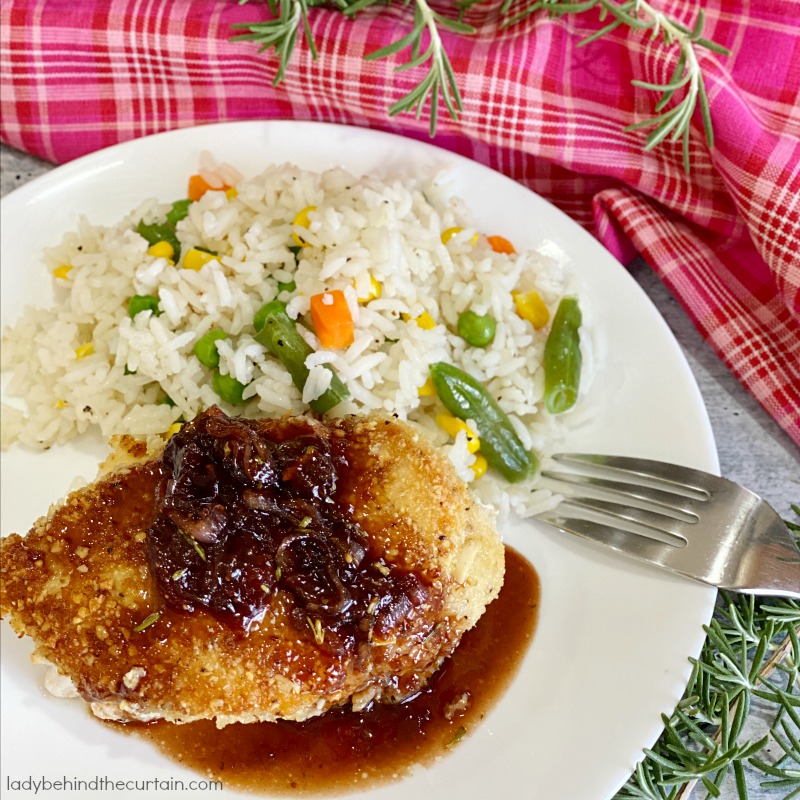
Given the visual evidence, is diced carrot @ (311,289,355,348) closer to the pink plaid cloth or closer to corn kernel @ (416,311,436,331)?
corn kernel @ (416,311,436,331)

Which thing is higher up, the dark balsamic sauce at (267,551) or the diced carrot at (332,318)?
the diced carrot at (332,318)

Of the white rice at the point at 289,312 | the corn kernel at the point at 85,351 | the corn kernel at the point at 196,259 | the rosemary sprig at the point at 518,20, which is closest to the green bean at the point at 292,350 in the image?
the white rice at the point at 289,312

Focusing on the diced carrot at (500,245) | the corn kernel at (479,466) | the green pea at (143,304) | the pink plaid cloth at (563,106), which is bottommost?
the corn kernel at (479,466)

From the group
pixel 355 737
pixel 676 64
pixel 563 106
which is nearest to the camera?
pixel 355 737

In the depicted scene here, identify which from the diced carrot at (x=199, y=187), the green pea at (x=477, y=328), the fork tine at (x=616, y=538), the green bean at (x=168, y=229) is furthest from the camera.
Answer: the diced carrot at (x=199, y=187)

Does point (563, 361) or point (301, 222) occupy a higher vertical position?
point (301, 222)

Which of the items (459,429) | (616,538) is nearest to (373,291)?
(459,429)

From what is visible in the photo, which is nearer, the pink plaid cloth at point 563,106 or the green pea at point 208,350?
the green pea at point 208,350

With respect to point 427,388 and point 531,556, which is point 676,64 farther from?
point 531,556

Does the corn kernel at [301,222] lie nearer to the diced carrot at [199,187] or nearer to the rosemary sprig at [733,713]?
the diced carrot at [199,187]
